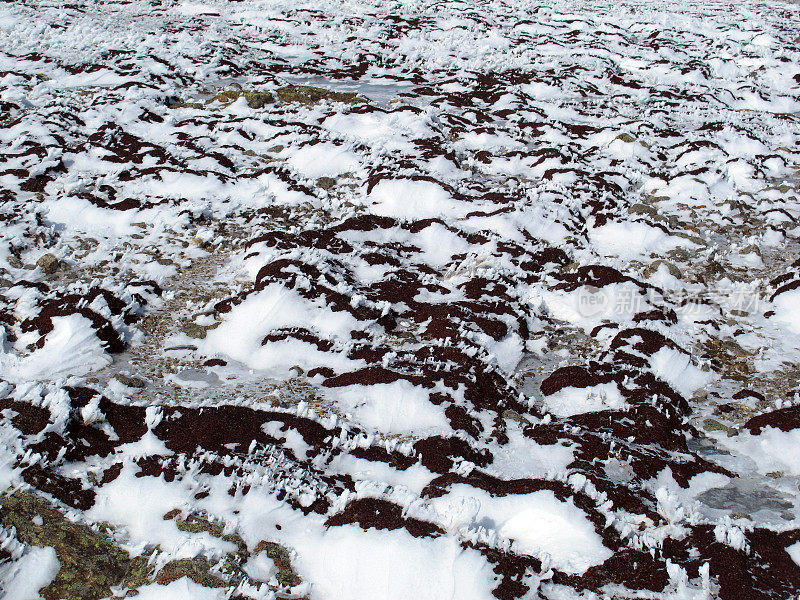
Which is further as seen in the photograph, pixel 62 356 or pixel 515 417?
pixel 62 356

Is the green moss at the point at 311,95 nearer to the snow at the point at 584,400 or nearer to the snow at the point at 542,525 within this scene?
the snow at the point at 584,400

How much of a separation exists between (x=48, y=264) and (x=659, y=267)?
48.2ft

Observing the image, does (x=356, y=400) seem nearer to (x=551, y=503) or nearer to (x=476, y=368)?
(x=476, y=368)

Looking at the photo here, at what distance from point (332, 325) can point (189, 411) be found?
11.0 feet

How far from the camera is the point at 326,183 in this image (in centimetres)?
1670

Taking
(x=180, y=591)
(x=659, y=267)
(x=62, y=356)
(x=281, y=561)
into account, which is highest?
(x=180, y=591)

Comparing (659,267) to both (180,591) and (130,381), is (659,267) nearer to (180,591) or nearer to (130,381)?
(130,381)

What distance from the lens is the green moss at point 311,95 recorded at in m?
22.8

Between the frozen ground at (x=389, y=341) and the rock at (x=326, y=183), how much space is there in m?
0.27

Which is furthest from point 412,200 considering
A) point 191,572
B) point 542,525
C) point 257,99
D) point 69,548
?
point 69,548

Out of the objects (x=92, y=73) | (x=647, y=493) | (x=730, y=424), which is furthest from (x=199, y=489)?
(x=92, y=73)

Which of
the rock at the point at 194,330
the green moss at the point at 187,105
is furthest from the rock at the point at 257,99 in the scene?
the rock at the point at 194,330

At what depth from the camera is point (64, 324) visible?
999 cm

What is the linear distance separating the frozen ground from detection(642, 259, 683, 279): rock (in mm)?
75
